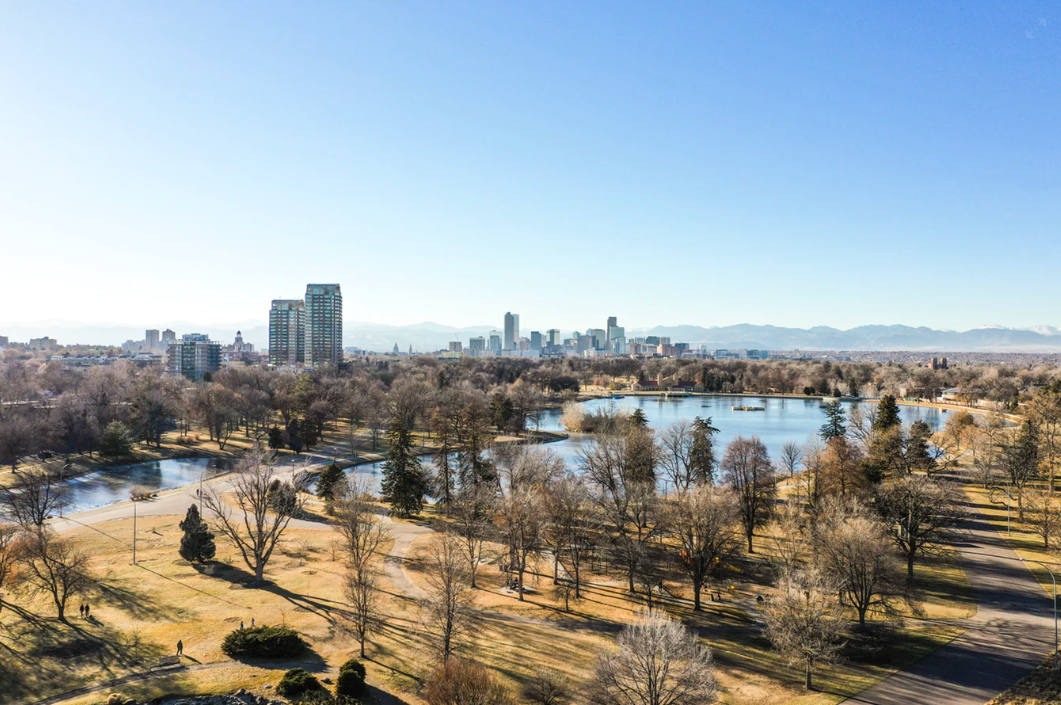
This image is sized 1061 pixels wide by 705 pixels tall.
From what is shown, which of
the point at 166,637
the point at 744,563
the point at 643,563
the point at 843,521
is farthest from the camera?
the point at 744,563

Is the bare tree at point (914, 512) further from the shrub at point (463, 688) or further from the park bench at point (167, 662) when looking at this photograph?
the park bench at point (167, 662)

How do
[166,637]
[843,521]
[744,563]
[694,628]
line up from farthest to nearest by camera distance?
[744,563], [843,521], [694,628], [166,637]

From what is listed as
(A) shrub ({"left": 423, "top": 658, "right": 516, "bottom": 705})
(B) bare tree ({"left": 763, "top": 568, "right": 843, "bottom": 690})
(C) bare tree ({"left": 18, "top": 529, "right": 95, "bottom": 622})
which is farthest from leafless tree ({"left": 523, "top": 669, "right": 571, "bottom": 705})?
(C) bare tree ({"left": 18, "top": 529, "right": 95, "bottom": 622})

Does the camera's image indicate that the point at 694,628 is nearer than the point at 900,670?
No

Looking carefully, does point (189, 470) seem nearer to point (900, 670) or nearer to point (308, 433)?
point (308, 433)

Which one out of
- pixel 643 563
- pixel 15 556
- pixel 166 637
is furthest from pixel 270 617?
pixel 643 563

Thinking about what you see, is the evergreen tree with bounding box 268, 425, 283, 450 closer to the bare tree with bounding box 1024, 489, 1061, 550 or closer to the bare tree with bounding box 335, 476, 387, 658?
the bare tree with bounding box 335, 476, 387, 658
